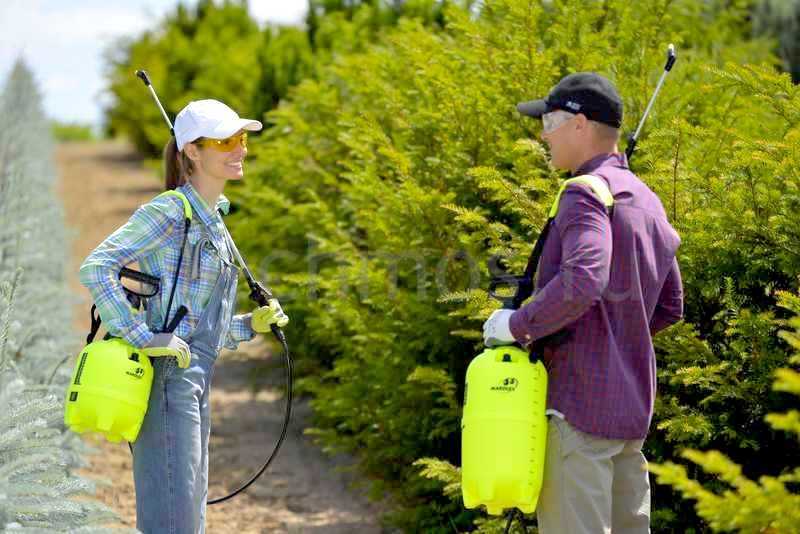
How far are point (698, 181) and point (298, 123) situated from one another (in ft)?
14.2

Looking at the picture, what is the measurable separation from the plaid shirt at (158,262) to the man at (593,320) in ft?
3.44

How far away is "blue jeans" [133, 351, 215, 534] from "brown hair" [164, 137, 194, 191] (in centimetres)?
66

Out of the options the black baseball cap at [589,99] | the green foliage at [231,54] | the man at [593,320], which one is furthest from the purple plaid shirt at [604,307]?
the green foliage at [231,54]

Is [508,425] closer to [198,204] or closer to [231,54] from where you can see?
[198,204]

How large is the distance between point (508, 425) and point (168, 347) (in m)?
1.14

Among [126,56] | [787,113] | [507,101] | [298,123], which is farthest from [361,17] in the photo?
[126,56]

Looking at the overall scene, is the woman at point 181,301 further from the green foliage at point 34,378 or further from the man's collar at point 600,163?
the man's collar at point 600,163

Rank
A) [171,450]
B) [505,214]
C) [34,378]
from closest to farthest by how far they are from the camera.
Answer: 1. [171,450]
2. [505,214]
3. [34,378]

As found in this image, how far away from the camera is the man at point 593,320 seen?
3.11 meters

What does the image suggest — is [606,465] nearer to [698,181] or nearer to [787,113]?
[698,181]

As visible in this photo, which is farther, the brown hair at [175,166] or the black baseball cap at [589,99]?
the brown hair at [175,166]

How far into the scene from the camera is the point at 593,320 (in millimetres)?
3203

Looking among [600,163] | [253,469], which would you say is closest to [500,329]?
[600,163]

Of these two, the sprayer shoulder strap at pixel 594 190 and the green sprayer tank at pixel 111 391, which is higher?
the sprayer shoulder strap at pixel 594 190
